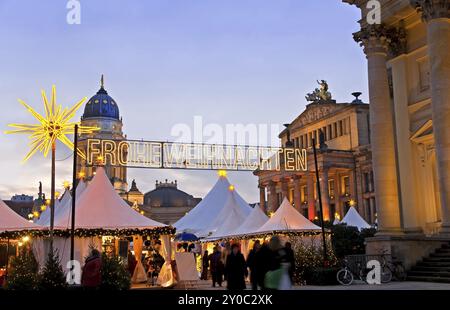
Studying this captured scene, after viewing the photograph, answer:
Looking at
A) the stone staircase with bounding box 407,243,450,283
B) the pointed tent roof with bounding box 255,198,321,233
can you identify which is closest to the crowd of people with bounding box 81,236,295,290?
the stone staircase with bounding box 407,243,450,283

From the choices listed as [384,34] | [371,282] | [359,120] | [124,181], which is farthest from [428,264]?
[124,181]

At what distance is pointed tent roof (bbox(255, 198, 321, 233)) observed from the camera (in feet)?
97.9

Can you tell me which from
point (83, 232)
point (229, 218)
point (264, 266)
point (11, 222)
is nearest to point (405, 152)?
point (229, 218)

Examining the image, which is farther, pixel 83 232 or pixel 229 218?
pixel 229 218

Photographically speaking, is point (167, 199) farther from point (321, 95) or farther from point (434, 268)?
point (434, 268)

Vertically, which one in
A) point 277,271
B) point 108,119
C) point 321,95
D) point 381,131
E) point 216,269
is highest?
point 108,119

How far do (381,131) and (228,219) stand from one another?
13865 mm

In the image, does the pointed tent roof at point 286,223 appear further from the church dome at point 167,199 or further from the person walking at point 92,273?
the church dome at point 167,199

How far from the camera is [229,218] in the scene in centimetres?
3562

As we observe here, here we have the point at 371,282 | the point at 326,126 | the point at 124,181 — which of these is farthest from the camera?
the point at 124,181

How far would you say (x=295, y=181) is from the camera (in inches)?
3167
